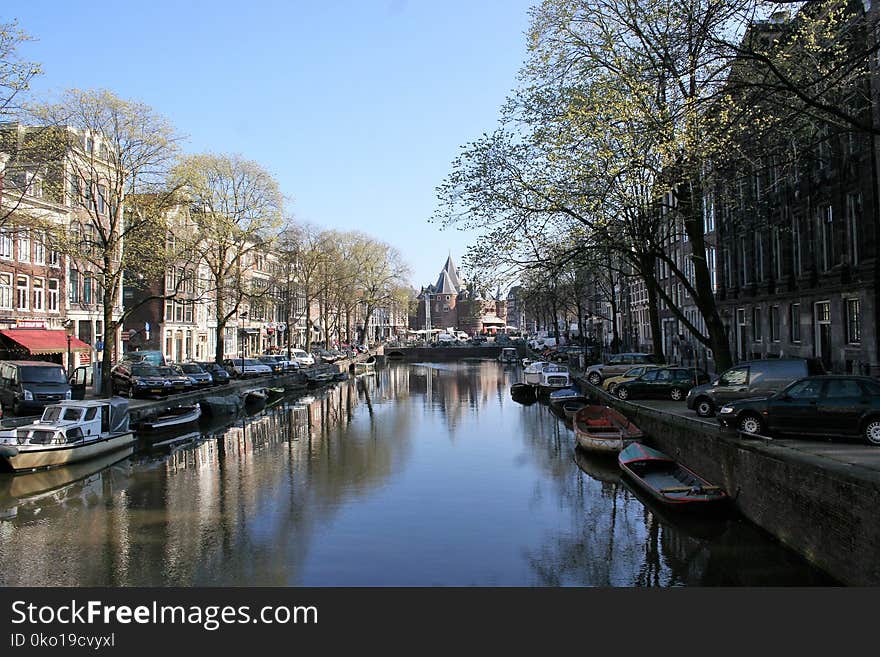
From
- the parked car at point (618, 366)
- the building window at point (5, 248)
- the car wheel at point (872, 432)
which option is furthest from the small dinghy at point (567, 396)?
the building window at point (5, 248)

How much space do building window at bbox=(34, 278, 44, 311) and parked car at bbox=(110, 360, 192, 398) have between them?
7.81 meters

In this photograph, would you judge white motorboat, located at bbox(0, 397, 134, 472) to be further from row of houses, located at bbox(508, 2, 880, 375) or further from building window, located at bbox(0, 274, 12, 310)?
row of houses, located at bbox(508, 2, 880, 375)

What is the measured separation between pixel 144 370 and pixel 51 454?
53.8 ft

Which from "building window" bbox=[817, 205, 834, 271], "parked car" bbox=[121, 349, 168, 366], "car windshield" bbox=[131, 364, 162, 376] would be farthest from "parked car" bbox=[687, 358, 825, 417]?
"parked car" bbox=[121, 349, 168, 366]

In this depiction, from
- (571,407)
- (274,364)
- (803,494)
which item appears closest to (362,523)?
(803,494)

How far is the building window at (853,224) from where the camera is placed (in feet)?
90.7

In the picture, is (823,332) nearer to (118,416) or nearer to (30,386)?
(118,416)

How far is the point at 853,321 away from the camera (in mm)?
28172

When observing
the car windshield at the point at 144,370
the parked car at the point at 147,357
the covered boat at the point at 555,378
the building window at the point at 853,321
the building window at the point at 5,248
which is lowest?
the covered boat at the point at 555,378

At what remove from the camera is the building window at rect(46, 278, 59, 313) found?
143 ft

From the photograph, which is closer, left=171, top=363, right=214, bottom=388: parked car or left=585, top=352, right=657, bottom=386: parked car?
left=171, top=363, right=214, bottom=388: parked car

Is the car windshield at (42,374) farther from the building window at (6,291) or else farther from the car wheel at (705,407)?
the car wheel at (705,407)

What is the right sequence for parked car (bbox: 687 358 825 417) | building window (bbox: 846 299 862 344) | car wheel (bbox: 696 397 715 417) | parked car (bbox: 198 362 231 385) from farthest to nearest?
parked car (bbox: 198 362 231 385), building window (bbox: 846 299 862 344), car wheel (bbox: 696 397 715 417), parked car (bbox: 687 358 825 417)

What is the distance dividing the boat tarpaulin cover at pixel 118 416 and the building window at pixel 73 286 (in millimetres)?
23875
